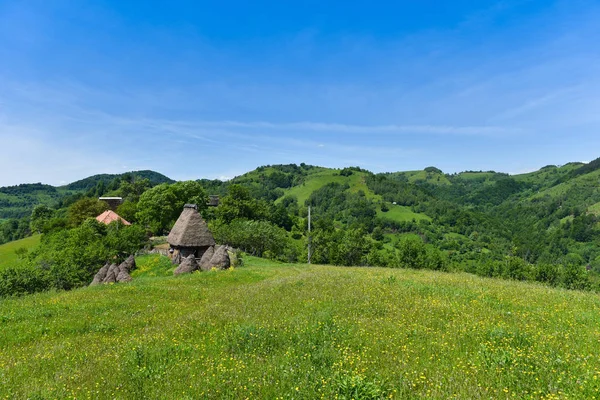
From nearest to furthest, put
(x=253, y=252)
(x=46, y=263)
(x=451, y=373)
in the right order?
(x=451, y=373) → (x=46, y=263) → (x=253, y=252)

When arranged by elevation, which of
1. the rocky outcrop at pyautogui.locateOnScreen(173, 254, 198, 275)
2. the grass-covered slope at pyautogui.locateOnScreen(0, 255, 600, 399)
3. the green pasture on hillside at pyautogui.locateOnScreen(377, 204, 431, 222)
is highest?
the grass-covered slope at pyautogui.locateOnScreen(0, 255, 600, 399)

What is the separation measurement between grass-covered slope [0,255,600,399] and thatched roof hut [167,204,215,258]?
2190cm

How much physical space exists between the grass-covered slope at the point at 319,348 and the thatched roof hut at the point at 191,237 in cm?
2190

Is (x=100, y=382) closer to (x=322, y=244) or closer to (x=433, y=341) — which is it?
(x=433, y=341)

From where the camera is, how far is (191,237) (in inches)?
1416

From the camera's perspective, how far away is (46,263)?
40281mm

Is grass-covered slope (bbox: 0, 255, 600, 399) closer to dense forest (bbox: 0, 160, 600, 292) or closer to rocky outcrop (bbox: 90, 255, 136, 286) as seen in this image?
rocky outcrop (bbox: 90, 255, 136, 286)

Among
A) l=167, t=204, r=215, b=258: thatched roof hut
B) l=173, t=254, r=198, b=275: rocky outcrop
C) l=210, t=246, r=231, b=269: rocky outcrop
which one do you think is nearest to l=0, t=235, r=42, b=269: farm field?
l=167, t=204, r=215, b=258: thatched roof hut

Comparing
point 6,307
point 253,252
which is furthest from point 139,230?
point 6,307

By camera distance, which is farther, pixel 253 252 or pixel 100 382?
pixel 253 252

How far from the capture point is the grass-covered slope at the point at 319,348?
5785 mm

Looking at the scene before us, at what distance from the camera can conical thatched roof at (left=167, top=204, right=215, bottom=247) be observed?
117 ft

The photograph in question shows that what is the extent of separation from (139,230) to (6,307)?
116 ft

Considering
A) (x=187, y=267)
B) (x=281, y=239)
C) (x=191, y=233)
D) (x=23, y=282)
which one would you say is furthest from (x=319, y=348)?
(x=281, y=239)
